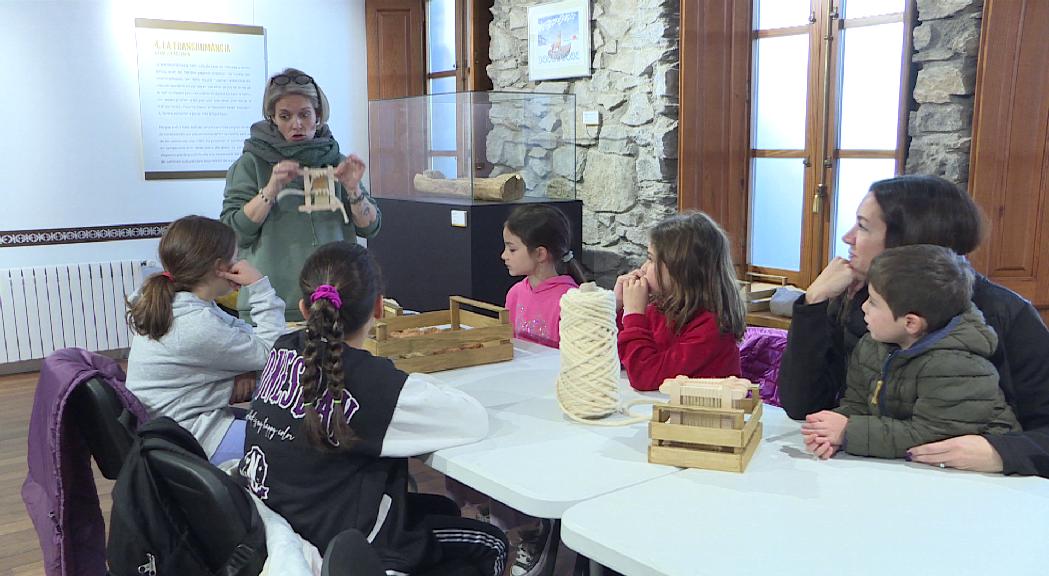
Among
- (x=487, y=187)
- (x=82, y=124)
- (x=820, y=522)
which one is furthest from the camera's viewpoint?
(x=82, y=124)

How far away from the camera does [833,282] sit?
5.51 ft

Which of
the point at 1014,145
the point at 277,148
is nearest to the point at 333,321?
the point at 277,148

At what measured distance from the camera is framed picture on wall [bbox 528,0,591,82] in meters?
4.40

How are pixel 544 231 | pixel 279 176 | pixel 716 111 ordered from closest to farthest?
pixel 279 176 → pixel 544 231 → pixel 716 111

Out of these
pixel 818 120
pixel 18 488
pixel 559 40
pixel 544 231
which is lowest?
pixel 18 488

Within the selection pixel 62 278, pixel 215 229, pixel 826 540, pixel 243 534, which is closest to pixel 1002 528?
pixel 826 540

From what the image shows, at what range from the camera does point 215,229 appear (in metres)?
2.00

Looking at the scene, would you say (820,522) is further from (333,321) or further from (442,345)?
(442,345)

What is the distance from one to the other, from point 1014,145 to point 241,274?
250cm

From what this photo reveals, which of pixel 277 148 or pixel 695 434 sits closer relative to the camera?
pixel 695 434

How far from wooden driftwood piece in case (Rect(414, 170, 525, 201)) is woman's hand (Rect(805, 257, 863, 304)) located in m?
2.66

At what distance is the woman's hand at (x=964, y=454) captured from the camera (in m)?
1.41

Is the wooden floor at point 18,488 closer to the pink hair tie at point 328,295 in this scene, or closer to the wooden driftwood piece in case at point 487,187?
the pink hair tie at point 328,295

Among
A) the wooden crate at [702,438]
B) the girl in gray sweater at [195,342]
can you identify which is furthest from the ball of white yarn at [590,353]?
the girl in gray sweater at [195,342]
